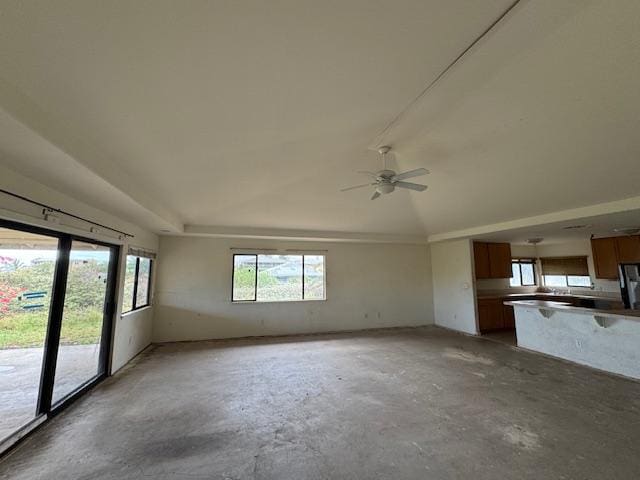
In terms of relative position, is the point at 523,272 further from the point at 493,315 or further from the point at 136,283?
the point at 136,283

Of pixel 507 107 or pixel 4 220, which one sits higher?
pixel 507 107

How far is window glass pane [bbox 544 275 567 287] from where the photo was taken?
740cm

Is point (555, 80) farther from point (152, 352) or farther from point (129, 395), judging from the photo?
point (152, 352)

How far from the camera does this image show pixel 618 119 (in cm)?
232

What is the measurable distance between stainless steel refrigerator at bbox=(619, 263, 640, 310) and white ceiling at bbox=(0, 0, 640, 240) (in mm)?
3188

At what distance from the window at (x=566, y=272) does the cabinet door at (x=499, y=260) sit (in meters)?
1.89

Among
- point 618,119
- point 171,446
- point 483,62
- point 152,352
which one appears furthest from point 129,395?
point 618,119

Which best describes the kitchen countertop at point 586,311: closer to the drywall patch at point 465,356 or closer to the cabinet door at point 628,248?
the drywall patch at point 465,356

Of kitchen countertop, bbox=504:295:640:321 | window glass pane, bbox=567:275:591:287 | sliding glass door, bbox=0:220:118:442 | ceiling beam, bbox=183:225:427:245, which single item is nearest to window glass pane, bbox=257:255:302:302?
ceiling beam, bbox=183:225:427:245

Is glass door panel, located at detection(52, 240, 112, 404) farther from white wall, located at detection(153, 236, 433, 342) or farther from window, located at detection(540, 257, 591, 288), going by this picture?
window, located at detection(540, 257, 591, 288)

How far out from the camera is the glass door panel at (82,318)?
9.61 feet

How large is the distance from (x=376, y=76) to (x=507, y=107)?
144 cm

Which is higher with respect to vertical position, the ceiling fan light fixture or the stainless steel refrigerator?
the ceiling fan light fixture

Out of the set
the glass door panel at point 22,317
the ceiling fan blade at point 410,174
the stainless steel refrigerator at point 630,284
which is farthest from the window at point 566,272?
the glass door panel at point 22,317
